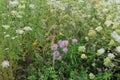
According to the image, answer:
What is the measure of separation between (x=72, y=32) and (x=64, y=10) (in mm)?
269

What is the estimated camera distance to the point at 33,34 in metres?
3.12

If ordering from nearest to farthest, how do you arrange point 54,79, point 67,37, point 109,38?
point 54,79
point 109,38
point 67,37

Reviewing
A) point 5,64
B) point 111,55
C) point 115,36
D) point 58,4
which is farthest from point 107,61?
point 58,4

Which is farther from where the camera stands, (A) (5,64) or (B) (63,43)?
(B) (63,43)

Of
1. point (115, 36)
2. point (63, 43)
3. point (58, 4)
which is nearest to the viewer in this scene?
point (115, 36)

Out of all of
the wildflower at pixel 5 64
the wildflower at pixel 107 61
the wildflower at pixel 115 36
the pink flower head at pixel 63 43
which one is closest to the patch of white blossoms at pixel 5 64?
the wildflower at pixel 5 64

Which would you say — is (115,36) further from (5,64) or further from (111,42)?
(5,64)

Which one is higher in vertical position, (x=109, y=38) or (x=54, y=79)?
(x=109, y=38)

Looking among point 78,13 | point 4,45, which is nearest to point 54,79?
point 4,45

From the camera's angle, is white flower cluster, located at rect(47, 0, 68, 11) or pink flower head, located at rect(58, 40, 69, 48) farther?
white flower cluster, located at rect(47, 0, 68, 11)

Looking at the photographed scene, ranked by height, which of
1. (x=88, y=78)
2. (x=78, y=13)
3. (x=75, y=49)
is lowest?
(x=88, y=78)

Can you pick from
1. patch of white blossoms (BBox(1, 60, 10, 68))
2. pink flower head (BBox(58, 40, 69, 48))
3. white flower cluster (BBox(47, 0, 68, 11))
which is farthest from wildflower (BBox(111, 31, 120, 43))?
patch of white blossoms (BBox(1, 60, 10, 68))

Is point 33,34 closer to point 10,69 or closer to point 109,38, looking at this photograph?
point 10,69

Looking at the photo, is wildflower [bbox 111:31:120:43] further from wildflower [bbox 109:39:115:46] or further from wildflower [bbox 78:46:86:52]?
wildflower [bbox 78:46:86:52]
